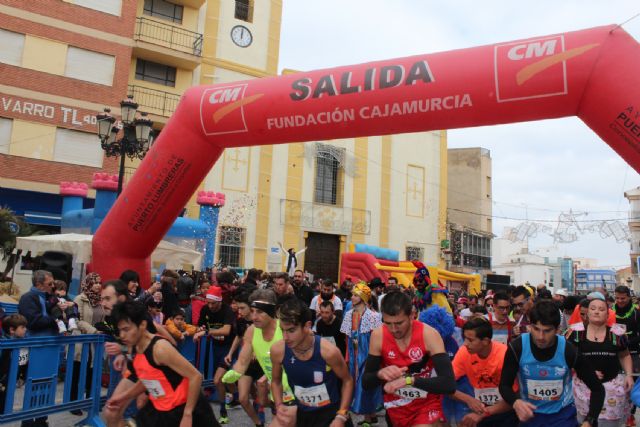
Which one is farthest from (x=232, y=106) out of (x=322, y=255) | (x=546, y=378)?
(x=322, y=255)

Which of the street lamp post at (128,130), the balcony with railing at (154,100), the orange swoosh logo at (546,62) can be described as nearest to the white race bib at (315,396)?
the orange swoosh logo at (546,62)

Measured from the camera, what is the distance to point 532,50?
6.19 m

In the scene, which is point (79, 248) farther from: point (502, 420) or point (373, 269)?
point (373, 269)

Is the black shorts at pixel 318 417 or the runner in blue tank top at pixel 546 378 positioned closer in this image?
the runner in blue tank top at pixel 546 378

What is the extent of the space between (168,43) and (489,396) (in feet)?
65.6

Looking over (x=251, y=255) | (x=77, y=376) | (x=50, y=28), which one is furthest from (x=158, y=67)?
(x=77, y=376)

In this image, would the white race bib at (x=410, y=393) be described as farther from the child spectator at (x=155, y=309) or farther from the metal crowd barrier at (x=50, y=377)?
the child spectator at (x=155, y=309)

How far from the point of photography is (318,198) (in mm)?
25234

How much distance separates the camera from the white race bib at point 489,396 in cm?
434

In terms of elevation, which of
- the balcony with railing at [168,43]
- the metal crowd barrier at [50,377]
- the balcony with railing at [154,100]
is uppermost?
the balcony with railing at [168,43]

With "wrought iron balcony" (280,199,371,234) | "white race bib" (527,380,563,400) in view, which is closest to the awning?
"white race bib" (527,380,563,400)

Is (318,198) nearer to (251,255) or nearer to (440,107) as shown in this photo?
(251,255)

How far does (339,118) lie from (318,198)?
18043 millimetres

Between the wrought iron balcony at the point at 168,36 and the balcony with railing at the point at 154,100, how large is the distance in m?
1.79
